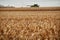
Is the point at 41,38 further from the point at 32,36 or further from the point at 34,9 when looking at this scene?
the point at 34,9

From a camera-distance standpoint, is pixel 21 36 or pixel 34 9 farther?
pixel 34 9

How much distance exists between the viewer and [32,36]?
2.83 feet

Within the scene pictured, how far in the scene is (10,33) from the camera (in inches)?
35.5

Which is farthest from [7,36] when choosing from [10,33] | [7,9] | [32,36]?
[7,9]

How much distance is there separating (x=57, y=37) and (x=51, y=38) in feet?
0.22

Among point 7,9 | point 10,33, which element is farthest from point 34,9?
point 10,33

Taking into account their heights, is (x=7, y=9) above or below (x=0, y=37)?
below

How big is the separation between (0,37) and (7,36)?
4cm

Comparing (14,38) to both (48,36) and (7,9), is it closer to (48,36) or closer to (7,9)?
(48,36)

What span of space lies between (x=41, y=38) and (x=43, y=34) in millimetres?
67

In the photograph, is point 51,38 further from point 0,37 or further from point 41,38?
point 0,37

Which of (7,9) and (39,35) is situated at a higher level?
(39,35)

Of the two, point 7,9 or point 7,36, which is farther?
point 7,9

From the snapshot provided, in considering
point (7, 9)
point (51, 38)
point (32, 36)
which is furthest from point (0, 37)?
point (7, 9)
